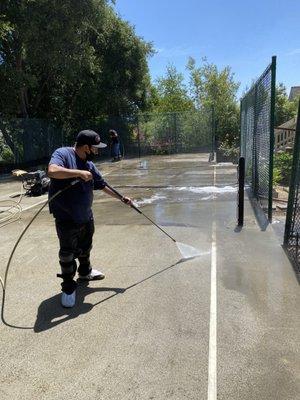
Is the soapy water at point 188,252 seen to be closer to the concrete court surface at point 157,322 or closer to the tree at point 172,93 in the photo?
the concrete court surface at point 157,322

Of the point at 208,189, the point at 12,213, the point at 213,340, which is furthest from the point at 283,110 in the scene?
the point at 213,340

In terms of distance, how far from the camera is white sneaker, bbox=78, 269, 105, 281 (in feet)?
17.6

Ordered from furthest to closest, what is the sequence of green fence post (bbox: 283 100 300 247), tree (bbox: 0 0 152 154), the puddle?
tree (bbox: 0 0 152 154)
the puddle
green fence post (bbox: 283 100 300 247)

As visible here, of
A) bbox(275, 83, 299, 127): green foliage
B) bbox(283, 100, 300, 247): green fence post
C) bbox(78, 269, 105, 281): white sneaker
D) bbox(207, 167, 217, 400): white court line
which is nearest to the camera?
bbox(207, 167, 217, 400): white court line

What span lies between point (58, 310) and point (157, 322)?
107 centimetres

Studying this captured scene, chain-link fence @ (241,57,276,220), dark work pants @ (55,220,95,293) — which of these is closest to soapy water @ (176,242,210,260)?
dark work pants @ (55,220,95,293)

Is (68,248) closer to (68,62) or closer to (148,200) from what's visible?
(148,200)

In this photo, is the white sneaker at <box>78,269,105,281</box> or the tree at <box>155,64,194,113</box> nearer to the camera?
the white sneaker at <box>78,269,105,281</box>

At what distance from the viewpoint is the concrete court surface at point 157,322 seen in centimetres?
330

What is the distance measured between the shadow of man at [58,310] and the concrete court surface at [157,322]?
0.5 inches

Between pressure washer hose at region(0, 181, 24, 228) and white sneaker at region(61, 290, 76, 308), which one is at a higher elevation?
white sneaker at region(61, 290, 76, 308)

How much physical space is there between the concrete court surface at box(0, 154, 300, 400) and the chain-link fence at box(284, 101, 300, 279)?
16 centimetres

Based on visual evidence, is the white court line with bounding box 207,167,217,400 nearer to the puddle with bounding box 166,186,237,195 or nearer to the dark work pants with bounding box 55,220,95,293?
the dark work pants with bounding box 55,220,95,293

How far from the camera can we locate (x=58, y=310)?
15.2 ft
